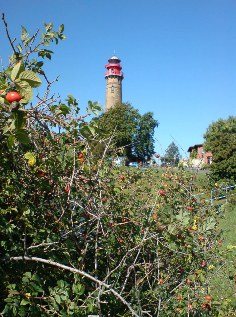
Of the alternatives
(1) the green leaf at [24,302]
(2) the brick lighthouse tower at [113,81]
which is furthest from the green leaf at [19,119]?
(2) the brick lighthouse tower at [113,81]

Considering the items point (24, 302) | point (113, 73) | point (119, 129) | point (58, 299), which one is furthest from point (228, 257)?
point (113, 73)

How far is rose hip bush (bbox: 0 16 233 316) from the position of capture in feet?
7.03

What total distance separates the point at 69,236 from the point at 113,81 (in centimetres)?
7413

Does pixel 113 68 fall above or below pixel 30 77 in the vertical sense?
above

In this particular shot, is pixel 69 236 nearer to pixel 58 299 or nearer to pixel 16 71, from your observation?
pixel 58 299

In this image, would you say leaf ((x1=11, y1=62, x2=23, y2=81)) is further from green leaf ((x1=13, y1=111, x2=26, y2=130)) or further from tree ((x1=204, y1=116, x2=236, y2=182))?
tree ((x1=204, y1=116, x2=236, y2=182))

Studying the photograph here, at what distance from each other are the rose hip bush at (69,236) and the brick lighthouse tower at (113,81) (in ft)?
230

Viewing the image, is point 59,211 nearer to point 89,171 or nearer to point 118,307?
point 89,171

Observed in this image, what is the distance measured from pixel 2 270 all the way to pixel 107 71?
77039 millimetres

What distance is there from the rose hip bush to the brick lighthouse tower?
70.1 metres

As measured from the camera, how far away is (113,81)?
75000 mm

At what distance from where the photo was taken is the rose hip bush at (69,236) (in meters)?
2.14

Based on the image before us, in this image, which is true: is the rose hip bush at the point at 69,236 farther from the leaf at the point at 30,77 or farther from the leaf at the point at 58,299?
the leaf at the point at 30,77

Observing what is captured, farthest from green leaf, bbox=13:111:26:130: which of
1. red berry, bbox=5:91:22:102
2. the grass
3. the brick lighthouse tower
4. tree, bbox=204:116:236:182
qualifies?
the brick lighthouse tower
